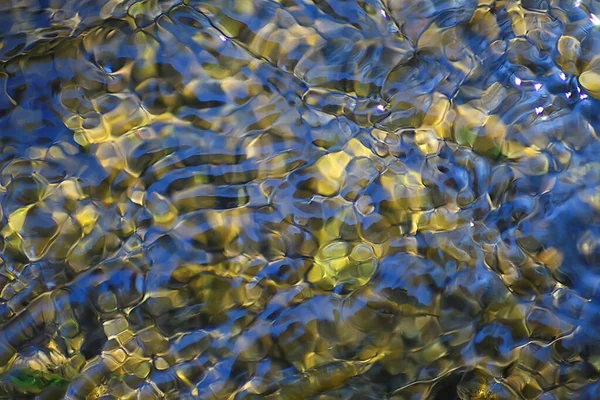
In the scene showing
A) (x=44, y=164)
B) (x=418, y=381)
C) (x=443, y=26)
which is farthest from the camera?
(x=443, y=26)

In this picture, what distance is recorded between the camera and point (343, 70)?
2127 millimetres

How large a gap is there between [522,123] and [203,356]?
1.17 metres

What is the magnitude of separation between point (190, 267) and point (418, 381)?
0.72 meters

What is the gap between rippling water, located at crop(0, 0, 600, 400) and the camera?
6.16ft

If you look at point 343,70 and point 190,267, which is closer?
point 190,267

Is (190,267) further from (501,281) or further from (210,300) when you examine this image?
(501,281)

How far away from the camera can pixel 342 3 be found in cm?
220

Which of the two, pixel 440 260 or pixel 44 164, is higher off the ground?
pixel 44 164

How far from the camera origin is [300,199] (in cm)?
201

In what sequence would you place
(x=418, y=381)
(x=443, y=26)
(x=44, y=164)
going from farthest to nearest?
1. (x=443, y=26)
2. (x=44, y=164)
3. (x=418, y=381)

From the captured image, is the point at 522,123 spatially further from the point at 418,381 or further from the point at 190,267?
the point at 190,267

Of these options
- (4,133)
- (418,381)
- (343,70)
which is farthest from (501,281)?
(4,133)

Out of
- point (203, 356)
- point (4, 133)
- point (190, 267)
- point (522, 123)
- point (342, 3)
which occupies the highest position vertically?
point (342, 3)

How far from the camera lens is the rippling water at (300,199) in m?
1.88
